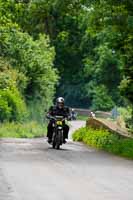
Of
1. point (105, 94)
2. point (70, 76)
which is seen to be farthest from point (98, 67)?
point (70, 76)

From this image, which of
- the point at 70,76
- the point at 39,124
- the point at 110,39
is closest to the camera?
the point at 110,39

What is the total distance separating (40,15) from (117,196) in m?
14.3

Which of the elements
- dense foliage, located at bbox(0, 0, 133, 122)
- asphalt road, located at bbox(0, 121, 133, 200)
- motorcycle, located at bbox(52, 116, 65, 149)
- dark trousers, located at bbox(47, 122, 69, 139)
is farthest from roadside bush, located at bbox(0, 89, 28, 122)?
asphalt road, located at bbox(0, 121, 133, 200)

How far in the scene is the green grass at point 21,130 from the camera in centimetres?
3877

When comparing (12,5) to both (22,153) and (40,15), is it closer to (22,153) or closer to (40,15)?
(40,15)

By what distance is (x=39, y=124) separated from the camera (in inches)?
1906

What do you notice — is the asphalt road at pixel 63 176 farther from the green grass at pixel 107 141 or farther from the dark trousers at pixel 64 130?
the dark trousers at pixel 64 130

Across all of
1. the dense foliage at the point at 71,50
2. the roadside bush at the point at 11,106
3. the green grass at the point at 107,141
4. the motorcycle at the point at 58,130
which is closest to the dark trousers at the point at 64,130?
the motorcycle at the point at 58,130

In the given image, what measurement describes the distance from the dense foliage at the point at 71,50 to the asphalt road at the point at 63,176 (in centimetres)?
577

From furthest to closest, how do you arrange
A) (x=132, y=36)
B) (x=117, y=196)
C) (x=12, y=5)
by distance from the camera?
(x=12, y=5) < (x=132, y=36) < (x=117, y=196)

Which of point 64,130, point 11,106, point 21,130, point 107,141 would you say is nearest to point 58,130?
point 64,130

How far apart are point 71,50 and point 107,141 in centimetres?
6501

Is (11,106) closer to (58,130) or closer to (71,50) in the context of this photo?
(58,130)

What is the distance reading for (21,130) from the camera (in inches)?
1638
